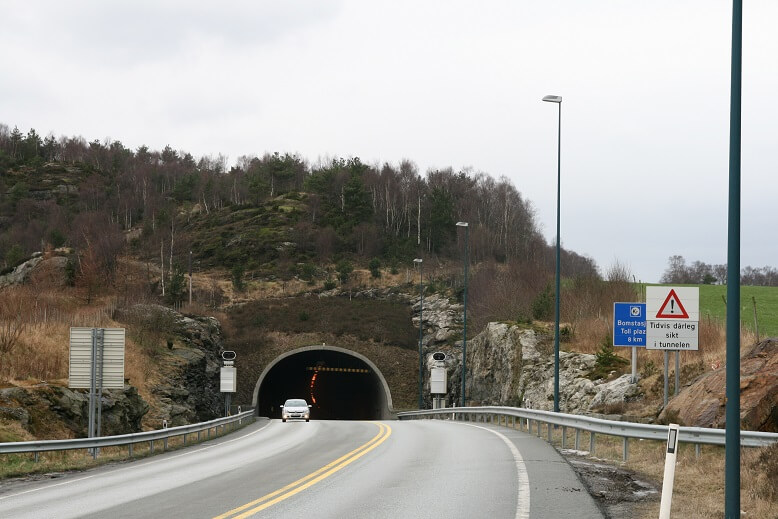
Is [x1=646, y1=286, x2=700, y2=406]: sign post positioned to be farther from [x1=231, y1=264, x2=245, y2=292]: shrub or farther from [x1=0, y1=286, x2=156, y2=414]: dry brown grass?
[x1=231, y1=264, x2=245, y2=292]: shrub

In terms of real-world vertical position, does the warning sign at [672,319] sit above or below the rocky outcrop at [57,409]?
above

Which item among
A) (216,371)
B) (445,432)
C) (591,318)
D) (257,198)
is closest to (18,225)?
(257,198)

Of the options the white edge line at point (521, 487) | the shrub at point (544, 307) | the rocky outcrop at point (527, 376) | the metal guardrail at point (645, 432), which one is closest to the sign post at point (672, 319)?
the metal guardrail at point (645, 432)

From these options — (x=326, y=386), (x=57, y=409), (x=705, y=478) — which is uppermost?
(x=705, y=478)

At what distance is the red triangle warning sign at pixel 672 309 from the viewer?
22250 millimetres

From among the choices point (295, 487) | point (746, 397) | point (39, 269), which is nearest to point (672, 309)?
point (746, 397)

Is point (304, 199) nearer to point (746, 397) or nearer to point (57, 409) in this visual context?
point (57, 409)

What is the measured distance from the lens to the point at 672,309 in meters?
22.3

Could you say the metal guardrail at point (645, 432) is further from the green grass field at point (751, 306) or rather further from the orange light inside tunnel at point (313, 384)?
the orange light inside tunnel at point (313, 384)

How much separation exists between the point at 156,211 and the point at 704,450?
4913 inches

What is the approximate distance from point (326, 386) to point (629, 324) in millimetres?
66717

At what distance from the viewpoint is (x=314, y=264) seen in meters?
114

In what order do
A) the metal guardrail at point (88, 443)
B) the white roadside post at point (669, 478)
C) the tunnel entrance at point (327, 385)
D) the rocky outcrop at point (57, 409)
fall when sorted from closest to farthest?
1. the white roadside post at point (669, 478)
2. the metal guardrail at point (88, 443)
3. the rocky outcrop at point (57, 409)
4. the tunnel entrance at point (327, 385)

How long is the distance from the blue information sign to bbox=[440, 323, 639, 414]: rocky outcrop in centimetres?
267
